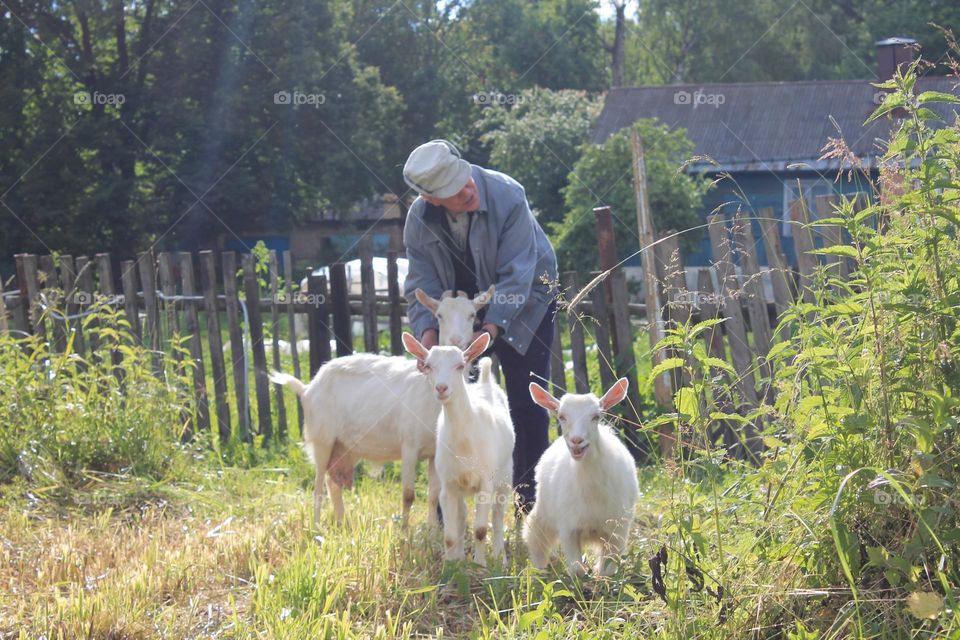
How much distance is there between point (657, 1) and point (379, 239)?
725 inches

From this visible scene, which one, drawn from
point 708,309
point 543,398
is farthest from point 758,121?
point 543,398

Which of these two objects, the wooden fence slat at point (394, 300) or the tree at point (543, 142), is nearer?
the wooden fence slat at point (394, 300)

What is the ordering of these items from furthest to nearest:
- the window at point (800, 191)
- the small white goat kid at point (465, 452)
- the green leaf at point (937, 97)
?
the small white goat kid at point (465, 452) → the window at point (800, 191) → the green leaf at point (937, 97)

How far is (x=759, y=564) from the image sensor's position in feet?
11.1

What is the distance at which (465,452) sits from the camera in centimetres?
556

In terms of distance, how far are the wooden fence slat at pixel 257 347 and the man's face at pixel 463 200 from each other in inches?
149

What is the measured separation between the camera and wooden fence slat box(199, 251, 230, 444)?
9.59 meters

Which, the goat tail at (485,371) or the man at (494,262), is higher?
the man at (494,262)

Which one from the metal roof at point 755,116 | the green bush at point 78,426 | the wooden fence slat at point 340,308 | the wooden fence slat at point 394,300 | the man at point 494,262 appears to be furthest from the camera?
the metal roof at point 755,116

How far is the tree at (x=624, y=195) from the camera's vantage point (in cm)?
1963

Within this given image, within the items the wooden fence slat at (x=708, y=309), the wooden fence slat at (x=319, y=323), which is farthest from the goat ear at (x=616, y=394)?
the wooden fence slat at (x=319, y=323)
